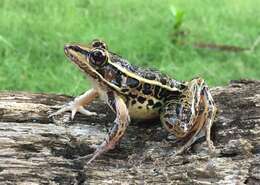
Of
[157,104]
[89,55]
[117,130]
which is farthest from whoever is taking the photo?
[157,104]

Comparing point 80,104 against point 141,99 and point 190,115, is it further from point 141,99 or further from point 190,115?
point 190,115

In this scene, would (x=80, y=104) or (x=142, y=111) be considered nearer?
(x=142, y=111)

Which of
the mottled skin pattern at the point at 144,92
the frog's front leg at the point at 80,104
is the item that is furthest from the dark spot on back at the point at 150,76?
the frog's front leg at the point at 80,104

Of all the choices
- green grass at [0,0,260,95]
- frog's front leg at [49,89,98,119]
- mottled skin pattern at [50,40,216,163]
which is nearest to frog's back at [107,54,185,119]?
mottled skin pattern at [50,40,216,163]

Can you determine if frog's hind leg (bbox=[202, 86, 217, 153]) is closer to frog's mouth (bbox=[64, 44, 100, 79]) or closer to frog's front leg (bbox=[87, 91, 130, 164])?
frog's front leg (bbox=[87, 91, 130, 164])

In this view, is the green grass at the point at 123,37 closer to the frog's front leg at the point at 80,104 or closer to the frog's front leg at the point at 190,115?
the frog's front leg at the point at 80,104

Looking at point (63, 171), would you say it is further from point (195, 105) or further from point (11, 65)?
point (11, 65)

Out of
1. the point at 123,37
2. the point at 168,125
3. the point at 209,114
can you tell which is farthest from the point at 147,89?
the point at 123,37

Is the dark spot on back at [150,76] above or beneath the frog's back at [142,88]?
above
